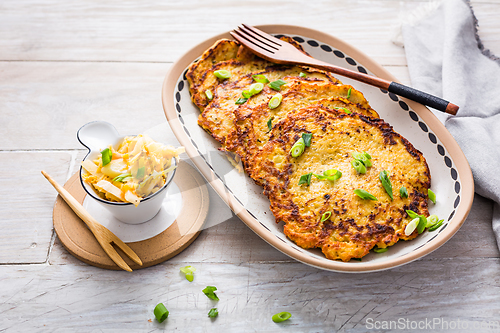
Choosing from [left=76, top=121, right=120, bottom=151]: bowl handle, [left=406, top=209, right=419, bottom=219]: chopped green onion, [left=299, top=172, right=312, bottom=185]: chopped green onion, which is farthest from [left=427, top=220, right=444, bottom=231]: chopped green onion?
[left=76, top=121, right=120, bottom=151]: bowl handle

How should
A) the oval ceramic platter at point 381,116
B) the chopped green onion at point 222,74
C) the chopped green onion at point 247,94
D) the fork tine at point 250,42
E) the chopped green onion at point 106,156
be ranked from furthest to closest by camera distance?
the fork tine at point 250,42 < the chopped green onion at point 222,74 < the chopped green onion at point 247,94 < the chopped green onion at point 106,156 < the oval ceramic platter at point 381,116

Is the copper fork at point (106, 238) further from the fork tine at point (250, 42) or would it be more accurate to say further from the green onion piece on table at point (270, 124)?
the fork tine at point (250, 42)

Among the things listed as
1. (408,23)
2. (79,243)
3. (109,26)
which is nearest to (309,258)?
(79,243)

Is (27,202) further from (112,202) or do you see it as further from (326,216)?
(326,216)

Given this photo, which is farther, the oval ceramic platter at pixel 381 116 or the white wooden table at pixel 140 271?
the white wooden table at pixel 140 271

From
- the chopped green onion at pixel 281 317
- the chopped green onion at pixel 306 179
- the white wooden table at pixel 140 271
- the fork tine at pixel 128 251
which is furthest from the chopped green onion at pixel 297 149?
the fork tine at pixel 128 251

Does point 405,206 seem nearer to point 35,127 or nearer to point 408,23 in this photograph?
point 408,23

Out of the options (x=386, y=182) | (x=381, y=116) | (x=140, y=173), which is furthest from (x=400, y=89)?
(x=140, y=173)

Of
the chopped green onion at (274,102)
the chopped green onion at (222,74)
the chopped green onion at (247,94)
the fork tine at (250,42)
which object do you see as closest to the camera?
the chopped green onion at (274,102)
